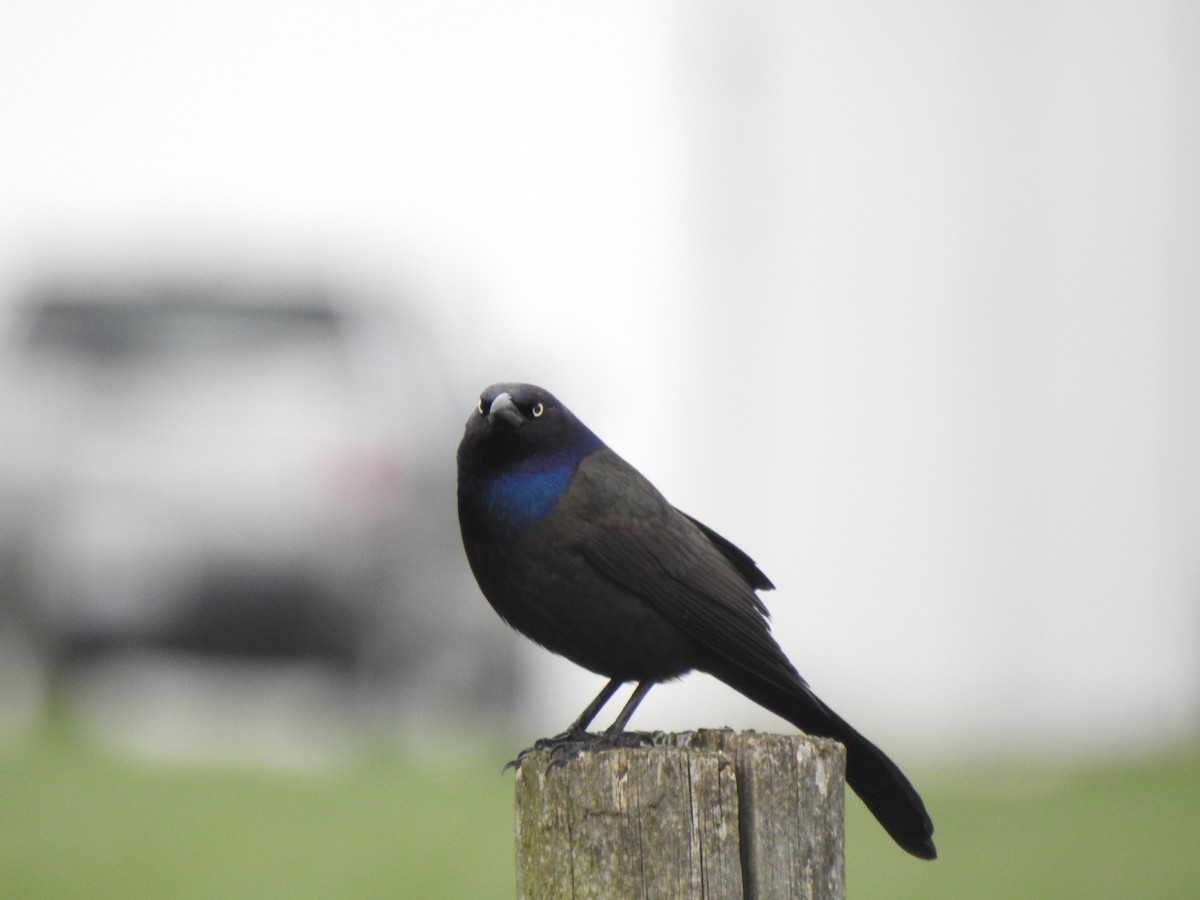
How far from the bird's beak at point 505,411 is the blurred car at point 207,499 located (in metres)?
4.83

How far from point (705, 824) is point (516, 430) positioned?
143 centimetres

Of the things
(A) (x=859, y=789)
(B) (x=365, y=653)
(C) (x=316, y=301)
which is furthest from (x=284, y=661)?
(A) (x=859, y=789)

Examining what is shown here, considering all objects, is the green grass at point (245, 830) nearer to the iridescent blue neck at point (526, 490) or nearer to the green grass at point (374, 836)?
the green grass at point (374, 836)

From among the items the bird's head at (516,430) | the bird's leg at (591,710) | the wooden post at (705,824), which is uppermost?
the bird's head at (516,430)

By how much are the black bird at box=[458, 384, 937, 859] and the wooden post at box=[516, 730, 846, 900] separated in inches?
38.4

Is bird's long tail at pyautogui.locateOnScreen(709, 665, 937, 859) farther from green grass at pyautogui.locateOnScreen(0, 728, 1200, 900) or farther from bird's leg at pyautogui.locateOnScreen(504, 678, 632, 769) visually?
green grass at pyautogui.locateOnScreen(0, 728, 1200, 900)

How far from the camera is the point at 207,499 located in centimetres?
877

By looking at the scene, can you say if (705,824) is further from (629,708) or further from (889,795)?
(629,708)

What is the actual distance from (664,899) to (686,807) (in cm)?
13

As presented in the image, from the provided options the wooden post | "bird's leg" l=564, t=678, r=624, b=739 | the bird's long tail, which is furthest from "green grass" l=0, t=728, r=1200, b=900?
the wooden post

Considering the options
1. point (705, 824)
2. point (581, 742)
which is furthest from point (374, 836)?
point (705, 824)

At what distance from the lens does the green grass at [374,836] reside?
19.7 ft

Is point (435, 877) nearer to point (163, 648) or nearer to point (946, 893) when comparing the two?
point (946, 893)

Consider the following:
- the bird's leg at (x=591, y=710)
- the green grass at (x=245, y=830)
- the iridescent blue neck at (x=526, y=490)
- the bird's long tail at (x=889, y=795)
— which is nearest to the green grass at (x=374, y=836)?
the green grass at (x=245, y=830)
